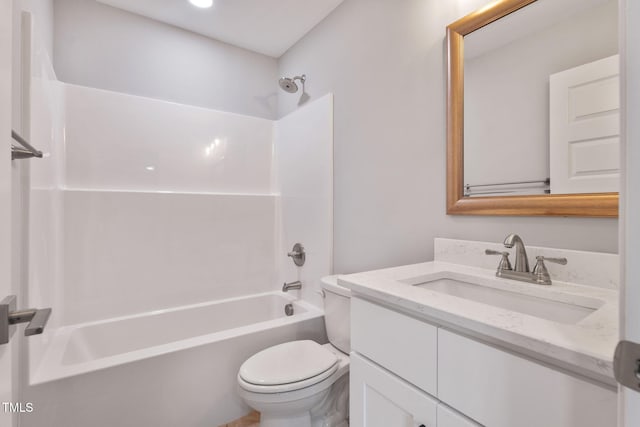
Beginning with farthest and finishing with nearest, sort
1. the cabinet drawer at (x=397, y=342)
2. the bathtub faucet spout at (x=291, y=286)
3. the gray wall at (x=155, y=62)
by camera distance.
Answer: the bathtub faucet spout at (x=291, y=286)
the gray wall at (x=155, y=62)
the cabinet drawer at (x=397, y=342)

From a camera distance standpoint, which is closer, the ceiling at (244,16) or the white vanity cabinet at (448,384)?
the white vanity cabinet at (448,384)

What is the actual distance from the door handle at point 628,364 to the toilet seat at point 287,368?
1152 mm

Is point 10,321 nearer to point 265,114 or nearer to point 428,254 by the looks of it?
point 428,254

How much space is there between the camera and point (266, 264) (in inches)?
102

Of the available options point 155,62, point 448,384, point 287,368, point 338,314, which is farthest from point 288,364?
point 155,62

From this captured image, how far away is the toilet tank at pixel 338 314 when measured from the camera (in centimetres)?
154

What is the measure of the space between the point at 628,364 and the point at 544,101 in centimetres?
104

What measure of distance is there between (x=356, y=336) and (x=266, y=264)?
171 centimetres

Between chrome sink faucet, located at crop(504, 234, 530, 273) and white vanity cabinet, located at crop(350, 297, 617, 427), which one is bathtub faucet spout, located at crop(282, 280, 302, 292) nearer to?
white vanity cabinet, located at crop(350, 297, 617, 427)

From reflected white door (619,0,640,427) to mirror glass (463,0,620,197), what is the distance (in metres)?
0.67

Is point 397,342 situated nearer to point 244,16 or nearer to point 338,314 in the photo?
point 338,314

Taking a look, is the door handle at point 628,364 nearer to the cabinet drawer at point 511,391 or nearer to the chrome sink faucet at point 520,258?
the cabinet drawer at point 511,391

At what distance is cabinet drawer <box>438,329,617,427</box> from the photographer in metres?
0.52

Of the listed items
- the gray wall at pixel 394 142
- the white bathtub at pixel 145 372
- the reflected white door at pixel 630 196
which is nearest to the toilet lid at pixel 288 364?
the white bathtub at pixel 145 372
